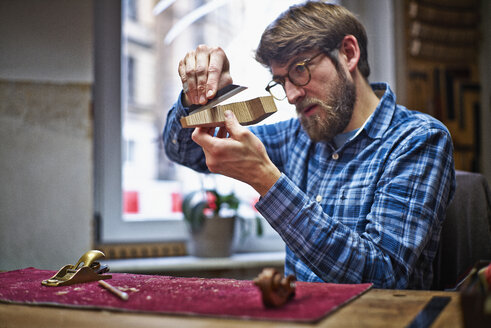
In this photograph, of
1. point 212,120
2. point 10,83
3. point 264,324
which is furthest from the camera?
point 10,83

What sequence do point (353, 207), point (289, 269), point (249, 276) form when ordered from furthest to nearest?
point (249, 276), point (289, 269), point (353, 207)

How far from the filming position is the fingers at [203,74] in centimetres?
126

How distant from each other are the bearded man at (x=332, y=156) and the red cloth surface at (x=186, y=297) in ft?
0.65

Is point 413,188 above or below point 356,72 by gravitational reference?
below

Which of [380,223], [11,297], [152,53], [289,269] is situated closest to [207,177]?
[152,53]

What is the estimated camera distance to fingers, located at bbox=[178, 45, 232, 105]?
1.26 meters

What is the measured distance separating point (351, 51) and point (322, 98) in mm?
205

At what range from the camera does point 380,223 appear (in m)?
1.15

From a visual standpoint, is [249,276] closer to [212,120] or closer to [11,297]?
[212,120]

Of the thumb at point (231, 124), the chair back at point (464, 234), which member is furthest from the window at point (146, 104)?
the thumb at point (231, 124)

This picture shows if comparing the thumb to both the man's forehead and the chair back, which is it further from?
the chair back

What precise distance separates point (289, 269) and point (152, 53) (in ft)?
4.38

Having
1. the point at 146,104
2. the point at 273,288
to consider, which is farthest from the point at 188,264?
the point at 273,288

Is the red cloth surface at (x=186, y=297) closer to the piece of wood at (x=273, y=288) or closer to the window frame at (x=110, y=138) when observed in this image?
the piece of wood at (x=273, y=288)
